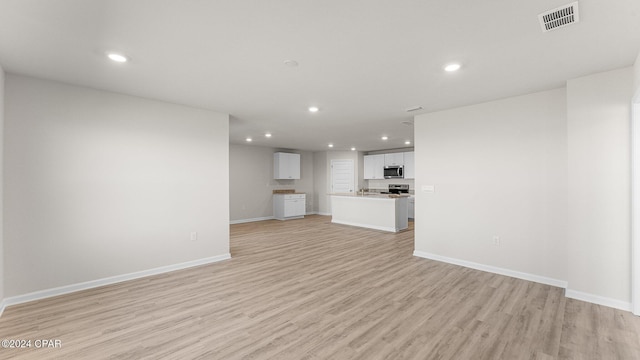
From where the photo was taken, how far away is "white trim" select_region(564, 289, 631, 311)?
273cm

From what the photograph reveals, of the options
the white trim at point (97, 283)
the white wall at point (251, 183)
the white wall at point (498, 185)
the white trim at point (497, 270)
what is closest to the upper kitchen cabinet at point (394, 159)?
the white wall at point (251, 183)

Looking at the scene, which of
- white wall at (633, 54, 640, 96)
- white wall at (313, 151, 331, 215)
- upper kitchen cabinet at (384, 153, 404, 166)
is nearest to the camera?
white wall at (633, 54, 640, 96)

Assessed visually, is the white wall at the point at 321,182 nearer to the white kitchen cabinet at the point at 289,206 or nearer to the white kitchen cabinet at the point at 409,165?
the white kitchen cabinet at the point at 289,206

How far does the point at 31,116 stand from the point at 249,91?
7.81ft

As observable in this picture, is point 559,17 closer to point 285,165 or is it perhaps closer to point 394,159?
point 394,159

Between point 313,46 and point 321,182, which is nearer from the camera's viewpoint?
point 313,46

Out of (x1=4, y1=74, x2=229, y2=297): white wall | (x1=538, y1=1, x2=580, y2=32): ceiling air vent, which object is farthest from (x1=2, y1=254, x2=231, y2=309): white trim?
(x1=538, y1=1, x2=580, y2=32): ceiling air vent

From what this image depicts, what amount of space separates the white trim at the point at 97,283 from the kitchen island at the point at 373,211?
4.21 m

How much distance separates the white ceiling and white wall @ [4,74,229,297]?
36 centimetres

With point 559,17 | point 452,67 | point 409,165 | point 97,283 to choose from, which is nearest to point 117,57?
point 97,283

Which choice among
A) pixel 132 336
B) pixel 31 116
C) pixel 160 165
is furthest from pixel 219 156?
pixel 132 336

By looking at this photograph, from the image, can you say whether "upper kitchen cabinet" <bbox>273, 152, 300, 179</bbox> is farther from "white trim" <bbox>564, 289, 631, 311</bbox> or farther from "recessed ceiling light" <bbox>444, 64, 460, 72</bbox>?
"white trim" <bbox>564, 289, 631, 311</bbox>

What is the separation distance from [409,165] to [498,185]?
5.15 metres

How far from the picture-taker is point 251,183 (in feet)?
28.9
